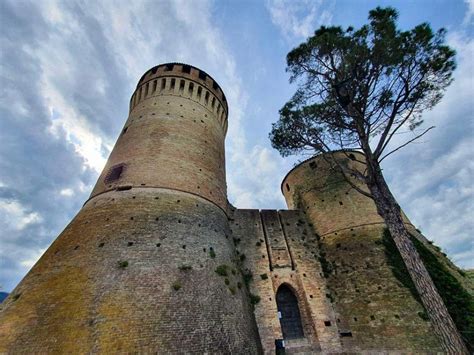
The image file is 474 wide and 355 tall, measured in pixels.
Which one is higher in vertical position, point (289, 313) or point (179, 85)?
point (179, 85)

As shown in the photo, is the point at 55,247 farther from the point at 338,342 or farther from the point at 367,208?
the point at 367,208

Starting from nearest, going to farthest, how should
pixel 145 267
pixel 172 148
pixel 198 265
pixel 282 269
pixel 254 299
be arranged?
pixel 145 267 < pixel 198 265 < pixel 254 299 < pixel 172 148 < pixel 282 269

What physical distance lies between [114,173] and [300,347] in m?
10.4

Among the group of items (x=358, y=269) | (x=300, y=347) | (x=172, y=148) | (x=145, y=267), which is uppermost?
(x=172, y=148)

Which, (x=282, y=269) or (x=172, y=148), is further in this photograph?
(x=282, y=269)

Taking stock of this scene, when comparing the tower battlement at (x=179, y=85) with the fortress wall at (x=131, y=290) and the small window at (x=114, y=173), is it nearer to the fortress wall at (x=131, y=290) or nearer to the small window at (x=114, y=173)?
the small window at (x=114, y=173)

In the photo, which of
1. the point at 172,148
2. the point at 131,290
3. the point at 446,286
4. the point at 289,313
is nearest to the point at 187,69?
the point at 172,148

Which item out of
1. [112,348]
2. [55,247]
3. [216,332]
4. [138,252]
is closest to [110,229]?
[138,252]

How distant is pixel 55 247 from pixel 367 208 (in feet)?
45.8

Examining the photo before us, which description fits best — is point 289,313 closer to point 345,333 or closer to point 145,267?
point 345,333

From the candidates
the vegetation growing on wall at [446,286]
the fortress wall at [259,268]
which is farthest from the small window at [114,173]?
the vegetation growing on wall at [446,286]

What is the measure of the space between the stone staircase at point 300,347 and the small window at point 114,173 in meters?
9.73

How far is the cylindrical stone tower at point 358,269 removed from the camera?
894 cm

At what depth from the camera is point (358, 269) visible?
11172 mm
